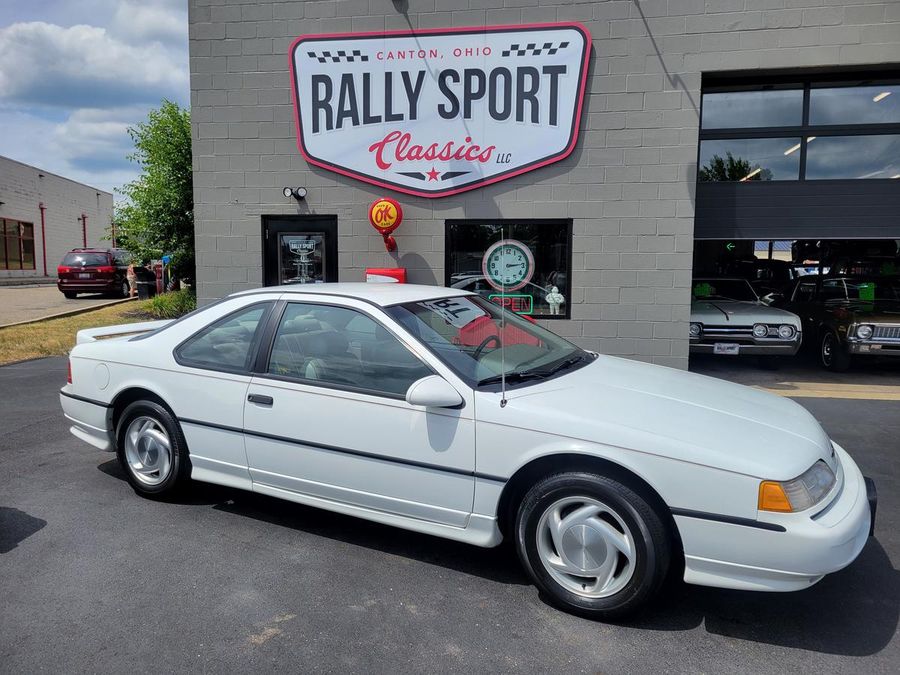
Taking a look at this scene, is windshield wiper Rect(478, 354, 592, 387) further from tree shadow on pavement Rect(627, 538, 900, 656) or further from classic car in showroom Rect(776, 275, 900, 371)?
classic car in showroom Rect(776, 275, 900, 371)

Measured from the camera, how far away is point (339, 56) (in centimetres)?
830

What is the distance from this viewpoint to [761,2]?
767cm

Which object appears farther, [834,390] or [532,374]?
[834,390]

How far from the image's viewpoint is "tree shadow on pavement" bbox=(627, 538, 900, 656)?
2.74 meters

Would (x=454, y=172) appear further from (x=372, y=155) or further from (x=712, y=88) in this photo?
(x=712, y=88)

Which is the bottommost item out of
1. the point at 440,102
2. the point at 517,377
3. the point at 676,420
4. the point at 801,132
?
the point at 676,420

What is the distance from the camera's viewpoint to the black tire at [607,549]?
8.89ft

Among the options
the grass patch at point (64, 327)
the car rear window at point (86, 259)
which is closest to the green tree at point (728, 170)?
the grass patch at point (64, 327)

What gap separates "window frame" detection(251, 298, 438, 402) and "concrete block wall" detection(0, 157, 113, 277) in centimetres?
2960

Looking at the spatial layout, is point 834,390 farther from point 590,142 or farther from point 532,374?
point 532,374

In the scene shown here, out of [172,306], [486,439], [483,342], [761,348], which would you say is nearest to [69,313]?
[172,306]

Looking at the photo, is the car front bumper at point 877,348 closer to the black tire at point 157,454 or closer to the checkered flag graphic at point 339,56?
the checkered flag graphic at point 339,56

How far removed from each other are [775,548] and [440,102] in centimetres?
685

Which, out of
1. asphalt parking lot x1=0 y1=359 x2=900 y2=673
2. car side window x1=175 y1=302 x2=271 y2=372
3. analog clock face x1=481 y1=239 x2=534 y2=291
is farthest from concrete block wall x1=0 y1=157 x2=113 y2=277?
asphalt parking lot x1=0 y1=359 x2=900 y2=673
